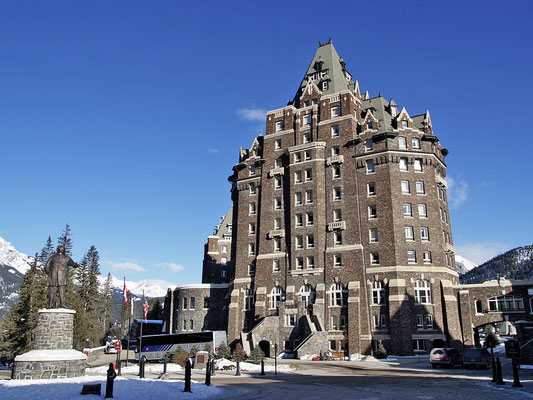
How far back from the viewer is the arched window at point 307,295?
52.8m

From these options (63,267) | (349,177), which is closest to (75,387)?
(63,267)

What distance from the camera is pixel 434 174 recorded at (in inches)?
2131

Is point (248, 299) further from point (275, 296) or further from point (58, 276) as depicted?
point (58, 276)

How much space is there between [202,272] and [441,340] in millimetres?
52147

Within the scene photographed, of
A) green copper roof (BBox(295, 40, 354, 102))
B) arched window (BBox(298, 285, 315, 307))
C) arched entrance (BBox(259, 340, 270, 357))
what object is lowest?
arched entrance (BBox(259, 340, 270, 357))

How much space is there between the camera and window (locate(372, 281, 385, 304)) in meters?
50.0

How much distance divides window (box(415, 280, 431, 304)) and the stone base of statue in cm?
3670

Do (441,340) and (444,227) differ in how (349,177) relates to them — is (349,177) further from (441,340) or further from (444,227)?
(441,340)

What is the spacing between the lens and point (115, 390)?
1830 centimetres

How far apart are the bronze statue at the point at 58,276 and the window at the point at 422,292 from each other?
121 ft

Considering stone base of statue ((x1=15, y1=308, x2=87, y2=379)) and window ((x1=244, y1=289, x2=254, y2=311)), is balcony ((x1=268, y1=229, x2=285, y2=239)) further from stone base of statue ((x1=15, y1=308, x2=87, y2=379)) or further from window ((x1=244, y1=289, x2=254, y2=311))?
stone base of statue ((x1=15, y1=308, x2=87, y2=379))

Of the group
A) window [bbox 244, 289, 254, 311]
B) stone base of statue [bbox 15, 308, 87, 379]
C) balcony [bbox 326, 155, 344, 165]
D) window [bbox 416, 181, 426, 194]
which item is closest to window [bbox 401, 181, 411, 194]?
window [bbox 416, 181, 426, 194]

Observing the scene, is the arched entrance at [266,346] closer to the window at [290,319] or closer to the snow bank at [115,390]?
the window at [290,319]

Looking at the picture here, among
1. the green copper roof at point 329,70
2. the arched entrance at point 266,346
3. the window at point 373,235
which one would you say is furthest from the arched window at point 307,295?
the green copper roof at point 329,70
